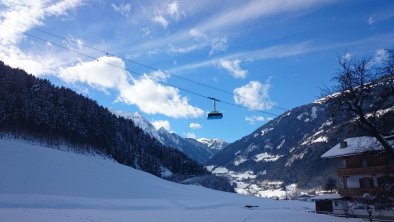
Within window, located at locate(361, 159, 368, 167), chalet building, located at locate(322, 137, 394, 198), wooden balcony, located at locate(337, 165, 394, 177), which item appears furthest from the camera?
window, located at locate(361, 159, 368, 167)

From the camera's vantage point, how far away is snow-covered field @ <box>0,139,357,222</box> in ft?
138

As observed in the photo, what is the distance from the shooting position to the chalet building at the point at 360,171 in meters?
50.2

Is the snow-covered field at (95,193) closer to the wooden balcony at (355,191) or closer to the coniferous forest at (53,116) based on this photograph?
the wooden balcony at (355,191)

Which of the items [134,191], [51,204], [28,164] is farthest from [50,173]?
[51,204]

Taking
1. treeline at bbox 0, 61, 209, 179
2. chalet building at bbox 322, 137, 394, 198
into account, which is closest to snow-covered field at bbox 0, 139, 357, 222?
chalet building at bbox 322, 137, 394, 198

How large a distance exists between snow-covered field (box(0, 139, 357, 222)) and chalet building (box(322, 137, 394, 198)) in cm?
710

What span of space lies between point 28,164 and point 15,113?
238 ft

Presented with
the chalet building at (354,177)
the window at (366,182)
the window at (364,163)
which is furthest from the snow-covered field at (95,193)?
the window at (364,163)

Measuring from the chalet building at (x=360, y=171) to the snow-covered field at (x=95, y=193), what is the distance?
279 inches

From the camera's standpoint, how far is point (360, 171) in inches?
2079

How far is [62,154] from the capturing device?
76.2 metres

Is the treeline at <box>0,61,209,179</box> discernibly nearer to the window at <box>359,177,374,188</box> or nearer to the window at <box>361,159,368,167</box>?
the window at <box>361,159,368,167</box>

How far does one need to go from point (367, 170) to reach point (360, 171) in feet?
3.50

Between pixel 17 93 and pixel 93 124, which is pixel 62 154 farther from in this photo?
pixel 93 124
